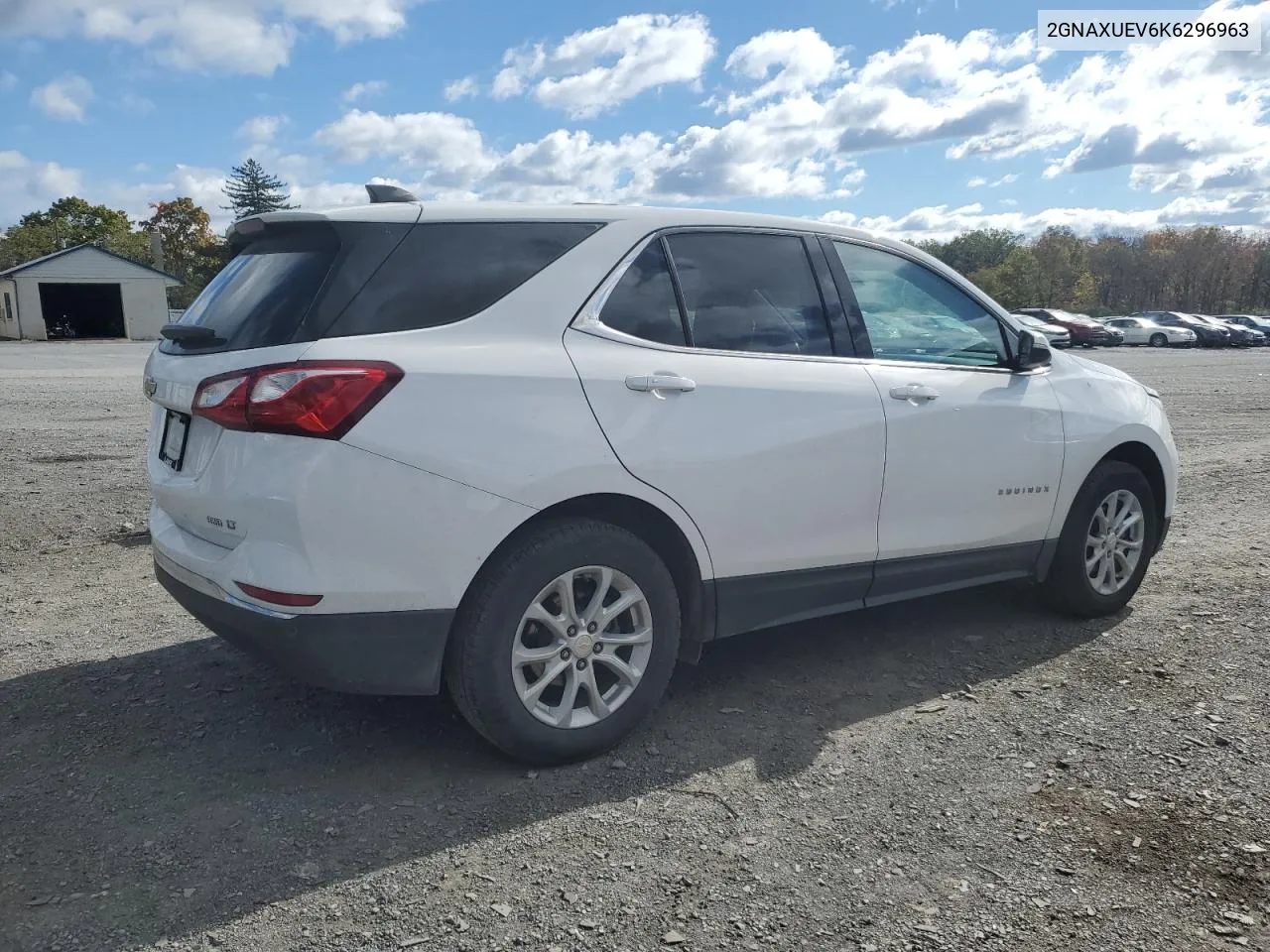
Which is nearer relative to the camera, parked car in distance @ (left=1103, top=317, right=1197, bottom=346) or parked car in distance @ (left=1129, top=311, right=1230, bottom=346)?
parked car in distance @ (left=1103, top=317, right=1197, bottom=346)

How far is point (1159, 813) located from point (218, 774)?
3048 millimetres

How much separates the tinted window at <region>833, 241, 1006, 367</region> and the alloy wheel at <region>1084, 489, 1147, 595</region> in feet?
3.43

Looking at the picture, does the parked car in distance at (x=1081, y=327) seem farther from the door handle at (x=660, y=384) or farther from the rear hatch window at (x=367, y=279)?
the rear hatch window at (x=367, y=279)

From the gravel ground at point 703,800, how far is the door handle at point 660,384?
1.28 m

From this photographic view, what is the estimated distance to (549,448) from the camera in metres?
3.28

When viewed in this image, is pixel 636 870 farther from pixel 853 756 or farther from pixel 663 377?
pixel 663 377

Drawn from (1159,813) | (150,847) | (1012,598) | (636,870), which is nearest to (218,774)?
(150,847)

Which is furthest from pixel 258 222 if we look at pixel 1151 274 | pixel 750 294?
pixel 1151 274

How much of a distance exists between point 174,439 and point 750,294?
2.15m

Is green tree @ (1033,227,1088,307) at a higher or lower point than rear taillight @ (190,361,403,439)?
higher

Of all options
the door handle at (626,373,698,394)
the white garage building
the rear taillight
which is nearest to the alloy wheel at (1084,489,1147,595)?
the door handle at (626,373,698,394)

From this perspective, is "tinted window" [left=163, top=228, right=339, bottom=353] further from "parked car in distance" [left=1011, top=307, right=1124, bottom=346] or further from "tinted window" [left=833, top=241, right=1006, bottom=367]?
"parked car in distance" [left=1011, top=307, right=1124, bottom=346]

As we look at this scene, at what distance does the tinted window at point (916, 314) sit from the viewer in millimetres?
4328

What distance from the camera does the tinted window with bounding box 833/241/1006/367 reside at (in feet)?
14.2
